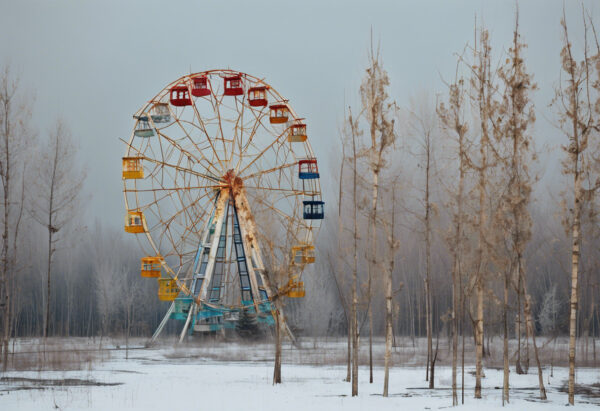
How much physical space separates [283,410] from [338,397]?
7.88 ft

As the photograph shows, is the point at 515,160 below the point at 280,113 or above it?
below

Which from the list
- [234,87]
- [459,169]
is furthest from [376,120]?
[234,87]

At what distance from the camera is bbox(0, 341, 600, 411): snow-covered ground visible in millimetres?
16156

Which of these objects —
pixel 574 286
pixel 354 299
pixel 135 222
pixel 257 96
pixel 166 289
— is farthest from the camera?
pixel 166 289

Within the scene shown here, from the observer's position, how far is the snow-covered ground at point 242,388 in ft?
53.0

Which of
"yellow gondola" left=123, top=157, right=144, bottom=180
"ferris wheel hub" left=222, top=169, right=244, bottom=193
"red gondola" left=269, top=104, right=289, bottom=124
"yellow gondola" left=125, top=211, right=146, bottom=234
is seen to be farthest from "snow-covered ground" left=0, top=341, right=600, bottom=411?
"red gondola" left=269, top=104, right=289, bottom=124

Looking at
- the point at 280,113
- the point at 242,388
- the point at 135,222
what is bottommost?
the point at 242,388

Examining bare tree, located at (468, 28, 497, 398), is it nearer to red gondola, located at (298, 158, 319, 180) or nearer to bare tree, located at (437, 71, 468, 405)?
bare tree, located at (437, 71, 468, 405)

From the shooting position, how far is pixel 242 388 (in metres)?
20.2

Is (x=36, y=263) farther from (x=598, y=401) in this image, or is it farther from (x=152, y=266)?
(x=598, y=401)

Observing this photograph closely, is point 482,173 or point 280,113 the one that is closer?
point 482,173

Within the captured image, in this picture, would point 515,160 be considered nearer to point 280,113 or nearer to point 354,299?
point 354,299

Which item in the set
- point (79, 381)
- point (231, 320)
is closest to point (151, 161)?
point (231, 320)

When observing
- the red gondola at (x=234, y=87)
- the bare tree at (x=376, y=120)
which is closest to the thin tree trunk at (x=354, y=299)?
the bare tree at (x=376, y=120)
